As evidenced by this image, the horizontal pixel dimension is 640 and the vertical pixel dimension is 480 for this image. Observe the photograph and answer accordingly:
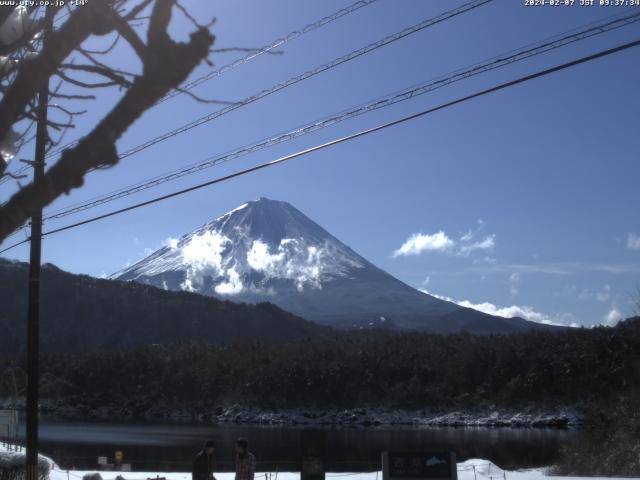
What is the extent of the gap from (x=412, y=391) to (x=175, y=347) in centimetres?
4063

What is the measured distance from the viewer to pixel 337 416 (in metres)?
92.8

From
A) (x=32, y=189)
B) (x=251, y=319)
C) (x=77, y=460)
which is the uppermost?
(x=251, y=319)

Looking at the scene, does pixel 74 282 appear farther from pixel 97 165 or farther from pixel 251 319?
pixel 97 165

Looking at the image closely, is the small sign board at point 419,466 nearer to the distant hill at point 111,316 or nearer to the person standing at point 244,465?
the person standing at point 244,465

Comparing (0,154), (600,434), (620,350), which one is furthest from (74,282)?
(0,154)

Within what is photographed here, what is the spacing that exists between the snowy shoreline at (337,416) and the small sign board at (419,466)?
6859 centimetres

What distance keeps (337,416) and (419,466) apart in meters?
80.7

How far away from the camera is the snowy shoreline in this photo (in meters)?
82.4

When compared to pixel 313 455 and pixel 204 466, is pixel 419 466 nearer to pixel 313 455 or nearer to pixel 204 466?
pixel 313 455

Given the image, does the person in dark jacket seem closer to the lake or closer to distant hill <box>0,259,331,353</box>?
the lake

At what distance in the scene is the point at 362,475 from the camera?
2384cm

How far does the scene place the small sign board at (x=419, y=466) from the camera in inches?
532

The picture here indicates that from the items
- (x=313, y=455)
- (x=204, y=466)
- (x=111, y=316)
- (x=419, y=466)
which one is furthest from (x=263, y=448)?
(x=111, y=316)

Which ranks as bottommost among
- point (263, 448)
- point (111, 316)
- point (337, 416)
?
point (263, 448)
